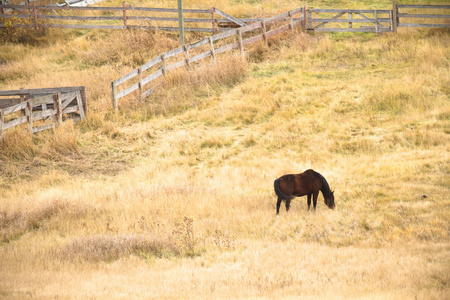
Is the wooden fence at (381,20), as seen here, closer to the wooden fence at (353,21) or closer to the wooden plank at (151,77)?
the wooden fence at (353,21)

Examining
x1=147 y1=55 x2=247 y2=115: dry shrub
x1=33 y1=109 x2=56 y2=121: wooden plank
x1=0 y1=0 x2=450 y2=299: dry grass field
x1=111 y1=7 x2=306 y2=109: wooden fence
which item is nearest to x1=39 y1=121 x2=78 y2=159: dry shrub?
x1=0 y1=0 x2=450 y2=299: dry grass field

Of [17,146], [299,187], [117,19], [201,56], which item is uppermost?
[117,19]

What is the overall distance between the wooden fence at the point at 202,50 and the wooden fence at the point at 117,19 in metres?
1.60

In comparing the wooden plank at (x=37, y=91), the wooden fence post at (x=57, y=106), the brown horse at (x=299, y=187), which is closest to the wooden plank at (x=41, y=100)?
the wooden fence post at (x=57, y=106)

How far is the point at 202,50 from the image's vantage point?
20.6 m

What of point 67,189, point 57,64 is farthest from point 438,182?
point 57,64

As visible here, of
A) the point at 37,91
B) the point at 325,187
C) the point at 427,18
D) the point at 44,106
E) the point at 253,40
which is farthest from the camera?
the point at 427,18

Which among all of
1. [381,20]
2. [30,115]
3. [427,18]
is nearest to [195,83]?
[30,115]

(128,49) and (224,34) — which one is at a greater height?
(224,34)

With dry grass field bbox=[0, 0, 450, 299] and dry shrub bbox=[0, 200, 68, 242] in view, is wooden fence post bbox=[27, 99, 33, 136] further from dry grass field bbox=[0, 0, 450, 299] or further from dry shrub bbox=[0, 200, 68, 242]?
dry shrub bbox=[0, 200, 68, 242]

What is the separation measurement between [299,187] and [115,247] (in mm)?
3388

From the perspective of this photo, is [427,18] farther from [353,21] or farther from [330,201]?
[330,201]

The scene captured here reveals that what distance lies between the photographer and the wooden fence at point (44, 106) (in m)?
13.8

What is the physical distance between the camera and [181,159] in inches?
527
